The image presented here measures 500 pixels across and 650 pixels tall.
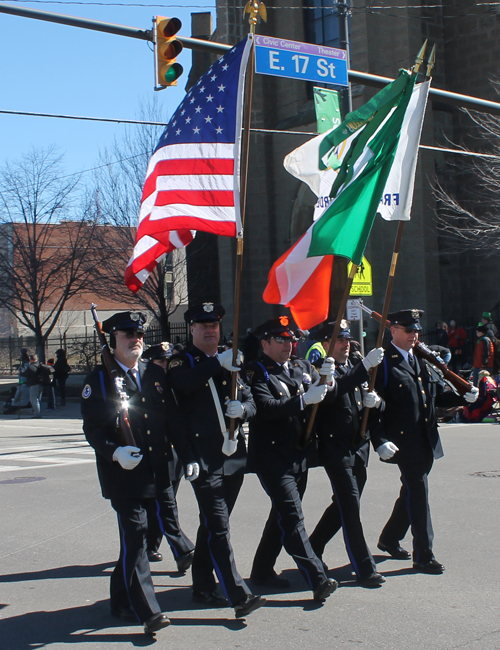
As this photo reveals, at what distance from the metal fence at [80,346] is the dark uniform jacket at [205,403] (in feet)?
65.6

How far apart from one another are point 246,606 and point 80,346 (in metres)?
32.4

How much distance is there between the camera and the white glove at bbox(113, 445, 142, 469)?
461 cm

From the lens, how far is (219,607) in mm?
5176

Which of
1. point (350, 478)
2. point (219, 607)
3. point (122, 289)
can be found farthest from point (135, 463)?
point (122, 289)

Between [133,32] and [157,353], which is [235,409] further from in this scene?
[133,32]

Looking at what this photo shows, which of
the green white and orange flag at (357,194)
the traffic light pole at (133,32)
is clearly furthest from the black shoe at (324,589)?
the traffic light pole at (133,32)

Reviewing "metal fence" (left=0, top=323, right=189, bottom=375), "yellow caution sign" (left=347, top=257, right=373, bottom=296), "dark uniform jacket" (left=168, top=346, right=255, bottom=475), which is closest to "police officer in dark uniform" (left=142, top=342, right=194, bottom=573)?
Result: "dark uniform jacket" (left=168, top=346, right=255, bottom=475)

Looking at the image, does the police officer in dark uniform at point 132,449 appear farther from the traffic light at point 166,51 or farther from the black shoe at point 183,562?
the traffic light at point 166,51

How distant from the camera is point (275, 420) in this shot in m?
5.47

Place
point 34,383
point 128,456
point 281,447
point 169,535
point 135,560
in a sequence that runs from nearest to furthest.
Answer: point 128,456
point 135,560
point 281,447
point 169,535
point 34,383

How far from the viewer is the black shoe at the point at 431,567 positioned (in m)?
5.59

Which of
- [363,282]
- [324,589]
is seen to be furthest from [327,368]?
[363,282]

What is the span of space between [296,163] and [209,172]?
1.42 metres

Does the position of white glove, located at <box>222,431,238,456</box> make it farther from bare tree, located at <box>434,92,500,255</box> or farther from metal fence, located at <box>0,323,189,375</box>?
metal fence, located at <box>0,323,189,375</box>
